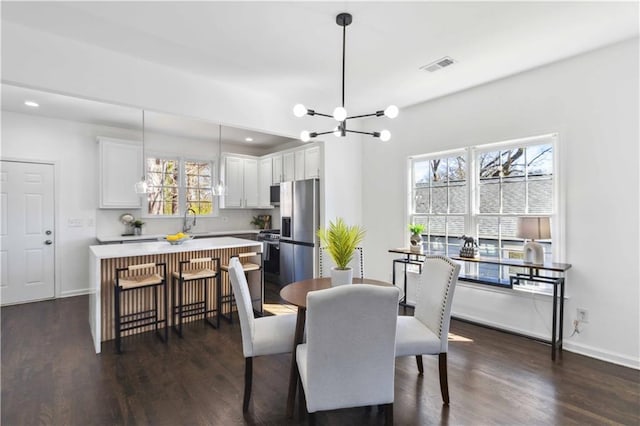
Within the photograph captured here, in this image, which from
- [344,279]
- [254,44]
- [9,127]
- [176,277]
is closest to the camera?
[344,279]

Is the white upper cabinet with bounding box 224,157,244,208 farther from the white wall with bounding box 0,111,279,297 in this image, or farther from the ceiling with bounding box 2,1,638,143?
the ceiling with bounding box 2,1,638,143

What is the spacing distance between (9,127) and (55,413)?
4.43 m

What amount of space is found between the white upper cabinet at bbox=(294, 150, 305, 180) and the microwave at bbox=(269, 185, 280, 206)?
68cm

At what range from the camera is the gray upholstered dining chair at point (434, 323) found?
7.02ft

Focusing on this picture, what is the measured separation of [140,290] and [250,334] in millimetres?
2171

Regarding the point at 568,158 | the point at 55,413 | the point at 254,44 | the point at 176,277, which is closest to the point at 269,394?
the point at 55,413

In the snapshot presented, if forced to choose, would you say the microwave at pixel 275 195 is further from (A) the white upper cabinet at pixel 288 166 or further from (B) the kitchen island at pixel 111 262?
(B) the kitchen island at pixel 111 262

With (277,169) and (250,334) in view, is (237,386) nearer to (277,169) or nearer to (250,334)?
(250,334)

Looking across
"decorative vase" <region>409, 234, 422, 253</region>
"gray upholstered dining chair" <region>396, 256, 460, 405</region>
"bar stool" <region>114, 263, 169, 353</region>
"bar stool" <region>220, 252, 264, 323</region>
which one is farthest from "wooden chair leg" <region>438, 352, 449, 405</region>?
"bar stool" <region>114, 263, 169, 353</region>

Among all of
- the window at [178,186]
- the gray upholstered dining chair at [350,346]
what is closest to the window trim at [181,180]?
the window at [178,186]

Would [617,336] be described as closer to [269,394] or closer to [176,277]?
[269,394]

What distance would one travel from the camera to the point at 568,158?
3057 mm

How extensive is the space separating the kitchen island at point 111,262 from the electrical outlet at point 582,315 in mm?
3768

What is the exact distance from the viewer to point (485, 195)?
373 centimetres
